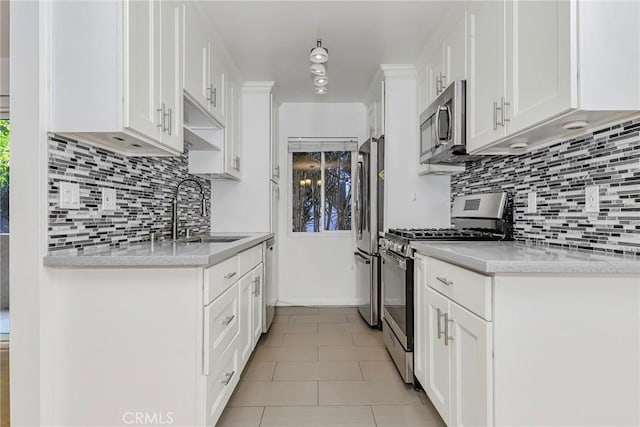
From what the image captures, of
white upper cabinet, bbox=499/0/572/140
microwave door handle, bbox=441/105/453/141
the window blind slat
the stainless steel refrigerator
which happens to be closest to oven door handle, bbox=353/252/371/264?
the stainless steel refrigerator

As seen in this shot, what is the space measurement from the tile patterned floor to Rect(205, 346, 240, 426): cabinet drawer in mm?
180

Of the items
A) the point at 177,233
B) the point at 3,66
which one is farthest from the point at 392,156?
the point at 3,66

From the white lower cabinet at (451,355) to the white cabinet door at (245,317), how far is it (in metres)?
1.01

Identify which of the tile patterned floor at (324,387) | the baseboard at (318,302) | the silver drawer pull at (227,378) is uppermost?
the silver drawer pull at (227,378)

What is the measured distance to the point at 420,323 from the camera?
2135mm

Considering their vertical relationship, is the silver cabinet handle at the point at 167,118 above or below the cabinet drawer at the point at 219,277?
above

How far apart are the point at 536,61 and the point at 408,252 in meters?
1.15

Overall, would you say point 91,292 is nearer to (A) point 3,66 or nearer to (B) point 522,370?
(B) point 522,370

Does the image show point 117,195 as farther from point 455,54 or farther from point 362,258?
point 362,258

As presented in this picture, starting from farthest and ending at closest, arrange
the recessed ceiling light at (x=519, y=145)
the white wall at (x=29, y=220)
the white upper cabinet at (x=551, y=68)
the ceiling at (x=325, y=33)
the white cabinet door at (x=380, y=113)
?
the white cabinet door at (x=380, y=113)
the ceiling at (x=325, y=33)
the recessed ceiling light at (x=519, y=145)
the white wall at (x=29, y=220)
the white upper cabinet at (x=551, y=68)

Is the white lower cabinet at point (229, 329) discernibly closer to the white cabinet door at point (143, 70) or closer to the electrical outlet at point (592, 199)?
the white cabinet door at point (143, 70)

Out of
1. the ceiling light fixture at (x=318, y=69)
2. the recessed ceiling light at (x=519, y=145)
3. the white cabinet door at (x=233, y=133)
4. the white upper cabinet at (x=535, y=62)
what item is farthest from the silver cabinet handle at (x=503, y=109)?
the white cabinet door at (x=233, y=133)

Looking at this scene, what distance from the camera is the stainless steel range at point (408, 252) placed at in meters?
2.27

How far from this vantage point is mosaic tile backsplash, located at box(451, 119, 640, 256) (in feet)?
4.97
